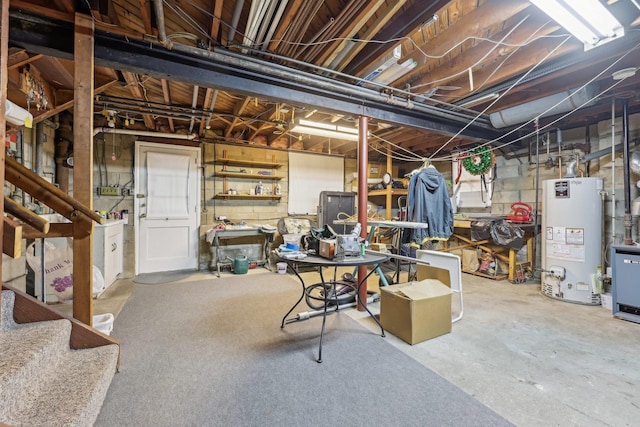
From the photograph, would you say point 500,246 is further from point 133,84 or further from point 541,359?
point 133,84

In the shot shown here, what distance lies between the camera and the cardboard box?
2.24 metres

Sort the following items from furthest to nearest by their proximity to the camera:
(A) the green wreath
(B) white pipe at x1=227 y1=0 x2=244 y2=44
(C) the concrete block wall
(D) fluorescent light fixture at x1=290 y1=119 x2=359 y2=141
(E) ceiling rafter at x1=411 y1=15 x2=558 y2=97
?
(A) the green wreath
(D) fluorescent light fixture at x1=290 y1=119 x2=359 y2=141
(C) the concrete block wall
(E) ceiling rafter at x1=411 y1=15 x2=558 y2=97
(B) white pipe at x1=227 y1=0 x2=244 y2=44

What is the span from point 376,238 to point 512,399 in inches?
163

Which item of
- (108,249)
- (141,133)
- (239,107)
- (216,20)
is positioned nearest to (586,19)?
(216,20)

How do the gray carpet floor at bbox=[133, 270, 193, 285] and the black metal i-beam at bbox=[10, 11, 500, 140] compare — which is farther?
the gray carpet floor at bbox=[133, 270, 193, 285]

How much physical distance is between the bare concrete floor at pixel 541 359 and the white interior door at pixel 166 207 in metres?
1.45

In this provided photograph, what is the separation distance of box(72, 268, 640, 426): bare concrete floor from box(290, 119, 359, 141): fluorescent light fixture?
8.38 ft

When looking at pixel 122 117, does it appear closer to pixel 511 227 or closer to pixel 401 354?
pixel 401 354

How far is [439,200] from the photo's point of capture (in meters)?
3.34

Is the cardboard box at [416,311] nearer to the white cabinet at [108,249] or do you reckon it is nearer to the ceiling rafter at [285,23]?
the ceiling rafter at [285,23]

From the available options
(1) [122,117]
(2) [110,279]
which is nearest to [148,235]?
(2) [110,279]

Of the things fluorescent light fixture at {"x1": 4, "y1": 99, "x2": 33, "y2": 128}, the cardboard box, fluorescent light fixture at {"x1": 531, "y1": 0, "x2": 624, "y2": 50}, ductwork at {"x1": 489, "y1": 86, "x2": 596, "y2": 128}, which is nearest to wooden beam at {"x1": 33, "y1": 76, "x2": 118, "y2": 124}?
fluorescent light fixture at {"x1": 4, "y1": 99, "x2": 33, "y2": 128}

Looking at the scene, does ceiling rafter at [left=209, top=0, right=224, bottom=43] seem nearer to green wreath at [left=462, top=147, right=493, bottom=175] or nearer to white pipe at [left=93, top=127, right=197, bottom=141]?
white pipe at [left=93, top=127, right=197, bottom=141]

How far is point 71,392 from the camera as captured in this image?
4.43 ft
